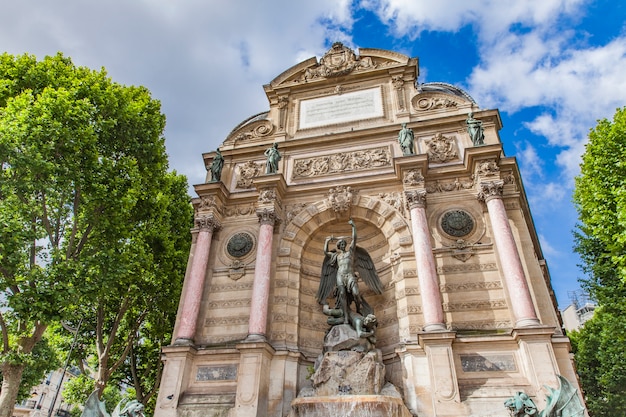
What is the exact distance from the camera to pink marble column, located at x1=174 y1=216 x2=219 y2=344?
38.4 feet

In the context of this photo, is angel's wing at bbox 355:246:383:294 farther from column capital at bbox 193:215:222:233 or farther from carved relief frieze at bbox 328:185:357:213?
column capital at bbox 193:215:222:233

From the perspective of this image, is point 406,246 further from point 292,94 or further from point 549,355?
point 292,94

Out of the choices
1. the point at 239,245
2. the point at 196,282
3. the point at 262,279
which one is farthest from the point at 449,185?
the point at 196,282

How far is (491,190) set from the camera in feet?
39.6

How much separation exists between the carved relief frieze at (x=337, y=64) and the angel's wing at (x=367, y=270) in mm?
8037

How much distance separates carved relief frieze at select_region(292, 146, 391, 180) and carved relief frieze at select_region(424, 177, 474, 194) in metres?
1.74

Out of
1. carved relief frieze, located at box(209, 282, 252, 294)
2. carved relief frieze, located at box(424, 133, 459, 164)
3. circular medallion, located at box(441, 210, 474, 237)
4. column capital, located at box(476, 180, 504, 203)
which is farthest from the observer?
carved relief frieze, located at box(424, 133, 459, 164)

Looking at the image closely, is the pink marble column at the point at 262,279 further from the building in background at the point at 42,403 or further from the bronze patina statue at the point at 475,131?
the building in background at the point at 42,403

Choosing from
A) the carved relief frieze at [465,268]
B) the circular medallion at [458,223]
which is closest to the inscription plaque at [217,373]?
the carved relief frieze at [465,268]

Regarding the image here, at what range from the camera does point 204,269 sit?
1285cm

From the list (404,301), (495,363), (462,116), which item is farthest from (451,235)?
(462,116)

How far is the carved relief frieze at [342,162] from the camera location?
14430 millimetres

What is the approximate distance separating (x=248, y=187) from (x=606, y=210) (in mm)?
11225

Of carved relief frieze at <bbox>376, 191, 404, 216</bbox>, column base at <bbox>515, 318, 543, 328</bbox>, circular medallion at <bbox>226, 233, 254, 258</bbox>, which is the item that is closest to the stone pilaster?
circular medallion at <bbox>226, 233, 254, 258</bbox>
